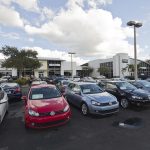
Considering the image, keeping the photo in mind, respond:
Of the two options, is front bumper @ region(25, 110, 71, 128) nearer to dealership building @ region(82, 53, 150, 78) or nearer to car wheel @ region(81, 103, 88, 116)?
car wheel @ region(81, 103, 88, 116)

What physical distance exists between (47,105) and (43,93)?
4.34 feet

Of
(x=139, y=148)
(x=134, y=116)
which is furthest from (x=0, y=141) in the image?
(x=134, y=116)

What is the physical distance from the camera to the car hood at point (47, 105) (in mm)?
6162

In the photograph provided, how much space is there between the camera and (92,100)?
779cm

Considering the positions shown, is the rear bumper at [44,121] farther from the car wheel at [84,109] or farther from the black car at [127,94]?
the black car at [127,94]

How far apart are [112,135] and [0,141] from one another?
12.3 feet

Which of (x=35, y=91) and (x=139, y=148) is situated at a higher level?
(x=35, y=91)

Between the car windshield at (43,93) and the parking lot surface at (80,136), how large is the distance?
4.29 ft

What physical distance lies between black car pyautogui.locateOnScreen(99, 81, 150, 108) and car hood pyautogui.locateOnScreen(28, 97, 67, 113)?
169 inches

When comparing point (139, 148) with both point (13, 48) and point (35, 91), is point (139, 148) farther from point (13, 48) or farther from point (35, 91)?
point (13, 48)

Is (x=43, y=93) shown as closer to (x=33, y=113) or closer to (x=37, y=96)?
(x=37, y=96)

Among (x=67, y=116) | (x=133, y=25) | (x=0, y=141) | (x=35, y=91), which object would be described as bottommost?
(x=0, y=141)

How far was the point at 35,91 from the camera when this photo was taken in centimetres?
772

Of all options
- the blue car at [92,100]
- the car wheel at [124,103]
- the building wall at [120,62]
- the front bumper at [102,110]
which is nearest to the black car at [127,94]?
the car wheel at [124,103]
